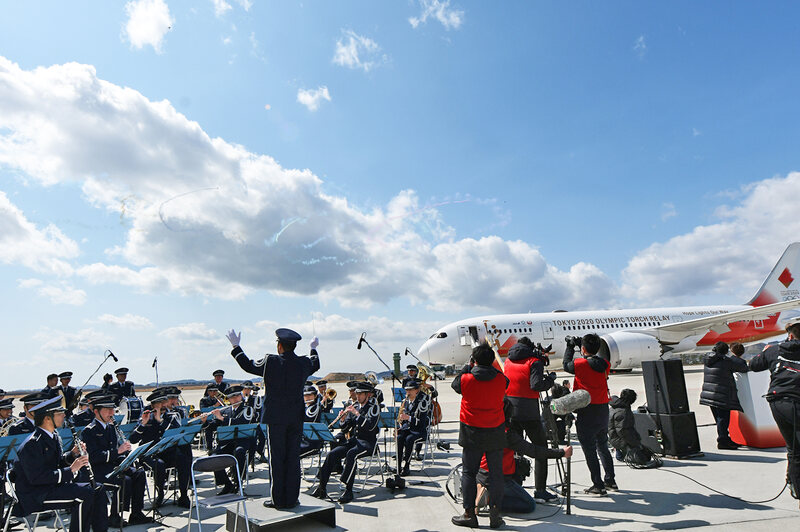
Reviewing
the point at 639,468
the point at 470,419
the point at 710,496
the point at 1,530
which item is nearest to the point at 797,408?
the point at 710,496

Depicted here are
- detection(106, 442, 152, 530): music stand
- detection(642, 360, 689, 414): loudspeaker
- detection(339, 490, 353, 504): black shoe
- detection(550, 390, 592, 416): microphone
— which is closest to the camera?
detection(106, 442, 152, 530): music stand

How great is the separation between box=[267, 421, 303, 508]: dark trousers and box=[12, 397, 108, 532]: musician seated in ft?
6.41

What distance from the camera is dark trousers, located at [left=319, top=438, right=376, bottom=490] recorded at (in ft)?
23.6

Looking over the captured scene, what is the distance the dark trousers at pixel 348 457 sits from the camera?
7.19 m

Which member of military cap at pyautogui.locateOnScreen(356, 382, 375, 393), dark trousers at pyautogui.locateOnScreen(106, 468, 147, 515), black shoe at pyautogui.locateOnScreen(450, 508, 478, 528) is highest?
military cap at pyautogui.locateOnScreen(356, 382, 375, 393)

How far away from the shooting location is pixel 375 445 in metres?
7.82

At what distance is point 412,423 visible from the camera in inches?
340

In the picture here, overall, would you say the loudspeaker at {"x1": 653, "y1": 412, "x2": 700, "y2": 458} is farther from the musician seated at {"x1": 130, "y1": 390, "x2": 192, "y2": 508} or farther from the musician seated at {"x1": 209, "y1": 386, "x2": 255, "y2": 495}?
the musician seated at {"x1": 130, "y1": 390, "x2": 192, "y2": 508}

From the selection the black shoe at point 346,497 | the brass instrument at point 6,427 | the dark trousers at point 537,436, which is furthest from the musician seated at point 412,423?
the brass instrument at point 6,427

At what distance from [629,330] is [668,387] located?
2327 cm

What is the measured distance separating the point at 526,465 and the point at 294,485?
11.3 feet

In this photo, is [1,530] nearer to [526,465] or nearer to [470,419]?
[470,419]

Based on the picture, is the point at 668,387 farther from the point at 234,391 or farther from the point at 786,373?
the point at 234,391

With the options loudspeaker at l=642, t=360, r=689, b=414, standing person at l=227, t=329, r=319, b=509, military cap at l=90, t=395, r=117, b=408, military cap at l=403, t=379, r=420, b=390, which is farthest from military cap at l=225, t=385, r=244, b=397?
loudspeaker at l=642, t=360, r=689, b=414
